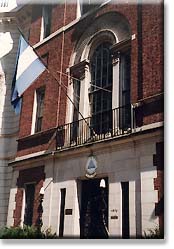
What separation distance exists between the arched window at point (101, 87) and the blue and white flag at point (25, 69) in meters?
0.95

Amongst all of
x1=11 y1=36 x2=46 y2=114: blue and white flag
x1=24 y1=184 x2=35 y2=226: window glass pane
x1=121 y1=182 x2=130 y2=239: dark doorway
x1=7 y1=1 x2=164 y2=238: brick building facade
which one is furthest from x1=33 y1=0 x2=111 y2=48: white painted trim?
x1=121 y1=182 x2=130 y2=239: dark doorway

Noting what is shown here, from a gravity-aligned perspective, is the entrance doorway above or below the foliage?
above

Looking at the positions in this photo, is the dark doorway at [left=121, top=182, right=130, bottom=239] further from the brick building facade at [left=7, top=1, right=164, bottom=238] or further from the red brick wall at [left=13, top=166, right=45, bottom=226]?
the red brick wall at [left=13, top=166, right=45, bottom=226]

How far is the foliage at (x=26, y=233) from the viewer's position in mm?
4980

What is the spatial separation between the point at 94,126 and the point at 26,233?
78.5 inches

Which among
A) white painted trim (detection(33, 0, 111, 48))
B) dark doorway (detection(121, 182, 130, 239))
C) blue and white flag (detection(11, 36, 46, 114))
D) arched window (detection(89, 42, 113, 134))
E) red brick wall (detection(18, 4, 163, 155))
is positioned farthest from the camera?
white painted trim (detection(33, 0, 111, 48))

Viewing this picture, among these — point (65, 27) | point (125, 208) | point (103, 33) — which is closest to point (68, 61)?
point (65, 27)

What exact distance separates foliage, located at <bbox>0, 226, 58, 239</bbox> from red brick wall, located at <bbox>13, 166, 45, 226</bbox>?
0.73m

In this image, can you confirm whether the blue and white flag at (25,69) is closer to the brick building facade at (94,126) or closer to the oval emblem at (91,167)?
the brick building facade at (94,126)

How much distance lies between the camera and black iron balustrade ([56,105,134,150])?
18.1 feet

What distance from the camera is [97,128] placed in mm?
5934

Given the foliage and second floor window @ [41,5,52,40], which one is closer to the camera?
the foliage

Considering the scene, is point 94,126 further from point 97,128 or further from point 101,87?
point 101,87
